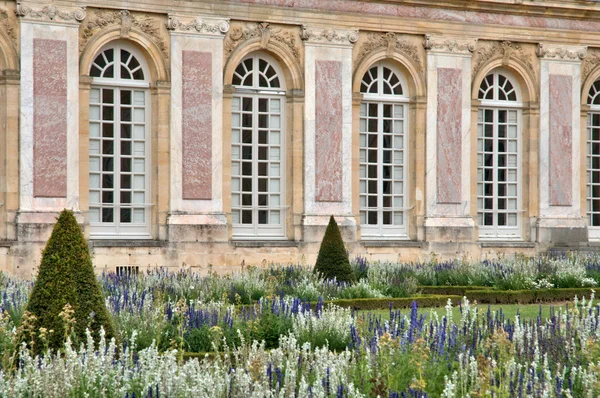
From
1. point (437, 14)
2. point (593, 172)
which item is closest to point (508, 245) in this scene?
point (593, 172)

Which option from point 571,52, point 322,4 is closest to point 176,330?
point 322,4

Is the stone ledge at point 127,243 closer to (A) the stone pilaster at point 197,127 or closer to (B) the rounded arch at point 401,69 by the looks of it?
(A) the stone pilaster at point 197,127

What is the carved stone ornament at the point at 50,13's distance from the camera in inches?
787

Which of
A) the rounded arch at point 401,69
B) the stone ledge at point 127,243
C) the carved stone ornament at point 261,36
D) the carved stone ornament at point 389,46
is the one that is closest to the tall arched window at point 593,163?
the rounded arch at point 401,69

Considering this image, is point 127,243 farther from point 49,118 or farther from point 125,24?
point 125,24

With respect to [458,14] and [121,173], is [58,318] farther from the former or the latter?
[458,14]

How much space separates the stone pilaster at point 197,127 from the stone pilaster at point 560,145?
7.65 metres

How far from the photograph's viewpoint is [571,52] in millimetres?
25359

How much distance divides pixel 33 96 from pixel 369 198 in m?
7.42

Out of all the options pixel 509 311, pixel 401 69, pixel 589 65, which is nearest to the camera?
pixel 509 311

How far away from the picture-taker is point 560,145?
25344 mm

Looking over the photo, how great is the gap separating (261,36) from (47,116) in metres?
4.52

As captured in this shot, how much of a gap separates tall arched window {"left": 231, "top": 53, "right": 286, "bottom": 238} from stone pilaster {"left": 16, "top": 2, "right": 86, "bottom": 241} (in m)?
3.41

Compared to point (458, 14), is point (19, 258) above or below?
below
